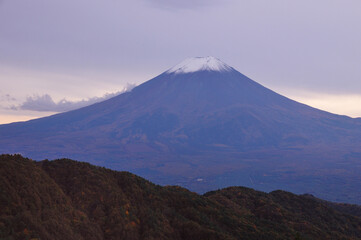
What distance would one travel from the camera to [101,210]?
63.7 feet

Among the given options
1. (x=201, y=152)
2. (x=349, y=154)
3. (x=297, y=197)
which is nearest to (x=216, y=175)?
(x=201, y=152)

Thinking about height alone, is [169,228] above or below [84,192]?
below

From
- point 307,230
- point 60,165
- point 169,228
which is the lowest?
point 307,230

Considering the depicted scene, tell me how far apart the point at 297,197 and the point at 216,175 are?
10090 centimetres

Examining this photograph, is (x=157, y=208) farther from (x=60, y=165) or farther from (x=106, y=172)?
(x=60, y=165)

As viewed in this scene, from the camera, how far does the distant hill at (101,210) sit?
16156 mm

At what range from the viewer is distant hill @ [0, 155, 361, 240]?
1616 centimetres

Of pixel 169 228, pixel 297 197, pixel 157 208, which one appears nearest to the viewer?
pixel 169 228

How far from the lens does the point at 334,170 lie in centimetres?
15112

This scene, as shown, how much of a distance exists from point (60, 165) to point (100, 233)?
6437 millimetres

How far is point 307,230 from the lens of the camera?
1120 inches

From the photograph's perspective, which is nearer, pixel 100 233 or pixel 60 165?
pixel 100 233

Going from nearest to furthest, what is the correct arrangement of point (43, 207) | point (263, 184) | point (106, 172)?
point (43, 207), point (106, 172), point (263, 184)

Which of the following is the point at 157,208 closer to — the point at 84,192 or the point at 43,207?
the point at 84,192
